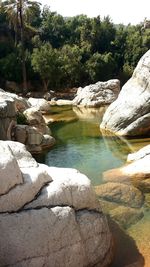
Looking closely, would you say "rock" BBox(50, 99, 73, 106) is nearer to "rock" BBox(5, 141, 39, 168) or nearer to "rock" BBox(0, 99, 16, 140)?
"rock" BBox(0, 99, 16, 140)

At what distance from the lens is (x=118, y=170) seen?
54.3ft

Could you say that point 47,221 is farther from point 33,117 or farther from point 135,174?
point 33,117

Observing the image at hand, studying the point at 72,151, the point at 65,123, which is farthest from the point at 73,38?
the point at 72,151

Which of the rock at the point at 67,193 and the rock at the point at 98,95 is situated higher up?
the rock at the point at 67,193

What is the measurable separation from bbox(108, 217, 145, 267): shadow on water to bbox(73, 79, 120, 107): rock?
30462mm

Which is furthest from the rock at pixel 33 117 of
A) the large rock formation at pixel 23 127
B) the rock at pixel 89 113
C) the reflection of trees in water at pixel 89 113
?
the rock at pixel 89 113

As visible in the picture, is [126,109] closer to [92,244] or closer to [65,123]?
[65,123]

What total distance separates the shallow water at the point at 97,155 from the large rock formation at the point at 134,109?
951mm

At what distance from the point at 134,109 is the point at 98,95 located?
17.9m

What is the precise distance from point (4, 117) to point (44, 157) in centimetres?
280

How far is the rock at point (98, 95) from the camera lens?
136 ft

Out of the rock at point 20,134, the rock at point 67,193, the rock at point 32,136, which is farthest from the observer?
the rock at point 32,136

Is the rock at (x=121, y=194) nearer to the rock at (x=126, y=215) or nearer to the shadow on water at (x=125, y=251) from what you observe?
the rock at (x=126, y=215)

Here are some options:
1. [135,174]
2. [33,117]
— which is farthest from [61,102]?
[135,174]
